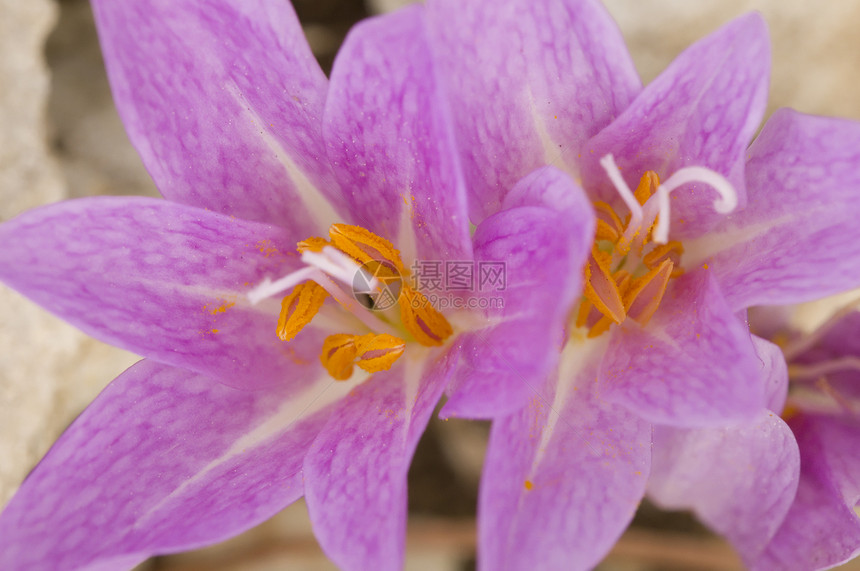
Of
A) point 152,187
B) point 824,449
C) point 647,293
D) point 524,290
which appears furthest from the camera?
point 152,187

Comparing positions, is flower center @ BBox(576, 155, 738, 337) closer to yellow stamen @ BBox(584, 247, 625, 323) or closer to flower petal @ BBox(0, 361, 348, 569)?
yellow stamen @ BBox(584, 247, 625, 323)

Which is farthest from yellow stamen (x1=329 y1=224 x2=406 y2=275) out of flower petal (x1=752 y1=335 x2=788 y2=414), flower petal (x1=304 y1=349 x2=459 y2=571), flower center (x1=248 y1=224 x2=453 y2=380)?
flower petal (x1=752 y1=335 x2=788 y2=414)

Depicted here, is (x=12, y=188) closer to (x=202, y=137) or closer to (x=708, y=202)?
(x=202, y=137)

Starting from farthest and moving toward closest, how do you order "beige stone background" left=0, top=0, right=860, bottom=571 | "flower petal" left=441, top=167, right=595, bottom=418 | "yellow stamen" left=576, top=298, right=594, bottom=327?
"beige stone background" left=0, top=0, right=860, bottom=571
"yellow stamen" left=576, top=298, right=594, bottom=327
"flower petal" left=441, top=167, right=595, bottom=418

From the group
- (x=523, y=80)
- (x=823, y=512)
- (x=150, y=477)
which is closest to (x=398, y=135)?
(x=523, y=80)

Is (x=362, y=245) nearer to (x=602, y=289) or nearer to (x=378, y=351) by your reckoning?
(x=378, y=351)
